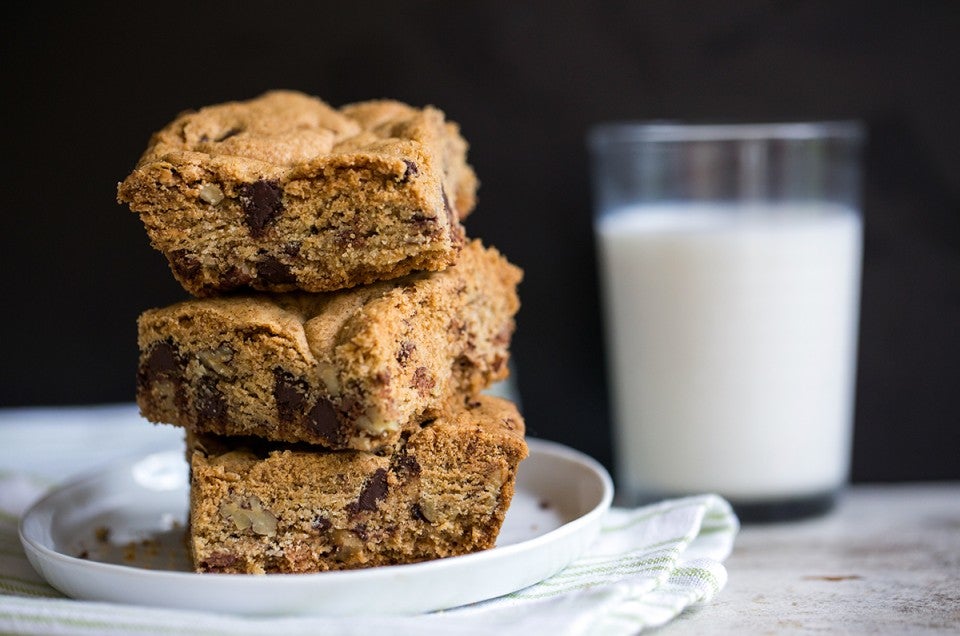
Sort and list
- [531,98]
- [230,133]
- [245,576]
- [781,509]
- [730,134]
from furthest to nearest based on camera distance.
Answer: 1. [531,98]
2. [781,509]
3. [730,134]
4. [230,133]
5. [245,576]

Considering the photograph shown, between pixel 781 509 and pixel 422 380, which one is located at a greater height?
pixel 422 380

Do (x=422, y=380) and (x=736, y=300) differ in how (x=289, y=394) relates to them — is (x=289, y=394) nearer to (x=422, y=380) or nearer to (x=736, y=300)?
(x=422, y=380)

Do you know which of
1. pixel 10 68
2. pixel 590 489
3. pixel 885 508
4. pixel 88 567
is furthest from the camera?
pixel 10 68

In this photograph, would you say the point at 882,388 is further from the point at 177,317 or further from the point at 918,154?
the point at 177,317

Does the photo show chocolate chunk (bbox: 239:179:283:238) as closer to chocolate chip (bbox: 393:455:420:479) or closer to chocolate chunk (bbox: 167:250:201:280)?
chocolate chunk (bbox: 167:250:201:280)

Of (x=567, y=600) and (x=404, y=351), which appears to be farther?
(x=404, y=351)

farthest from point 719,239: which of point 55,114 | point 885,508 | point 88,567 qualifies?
point 55,114

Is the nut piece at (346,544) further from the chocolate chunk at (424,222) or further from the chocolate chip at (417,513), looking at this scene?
the chocolate chunk at (424,222)

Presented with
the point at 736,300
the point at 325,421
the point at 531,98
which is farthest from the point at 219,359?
the point at 531,98
